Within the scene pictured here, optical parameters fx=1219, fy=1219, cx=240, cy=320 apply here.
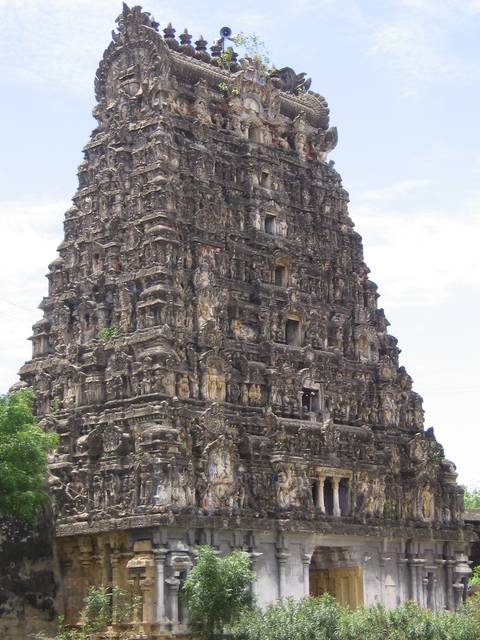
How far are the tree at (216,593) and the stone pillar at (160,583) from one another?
1232 millimetres

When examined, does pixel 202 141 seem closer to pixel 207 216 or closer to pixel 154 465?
pixel 207 216

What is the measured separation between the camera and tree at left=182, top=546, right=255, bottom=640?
114ft

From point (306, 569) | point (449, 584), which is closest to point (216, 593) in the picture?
point (306, 569)

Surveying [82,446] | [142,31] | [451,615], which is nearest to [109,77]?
[142,31]

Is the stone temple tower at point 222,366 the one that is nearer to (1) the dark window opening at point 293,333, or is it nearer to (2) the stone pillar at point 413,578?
(1) the dark window opening at point 293,333

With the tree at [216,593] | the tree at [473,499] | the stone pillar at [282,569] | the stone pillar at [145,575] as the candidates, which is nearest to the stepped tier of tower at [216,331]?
the stone pillar at [145,575]

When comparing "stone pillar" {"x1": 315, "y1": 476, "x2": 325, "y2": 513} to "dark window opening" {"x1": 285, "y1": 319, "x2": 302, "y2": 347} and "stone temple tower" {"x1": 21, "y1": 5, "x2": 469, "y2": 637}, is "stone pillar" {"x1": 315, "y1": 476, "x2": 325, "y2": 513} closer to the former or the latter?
"stone temple tower" {"x1": 21, "y1": 5, "x2": 469, "y2": 637}

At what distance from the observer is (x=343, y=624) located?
33.7m

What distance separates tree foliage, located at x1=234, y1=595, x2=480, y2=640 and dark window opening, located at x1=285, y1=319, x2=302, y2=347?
1147cm

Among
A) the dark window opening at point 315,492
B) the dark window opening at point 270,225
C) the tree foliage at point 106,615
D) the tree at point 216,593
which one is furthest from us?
the dark window opening at point 270,225

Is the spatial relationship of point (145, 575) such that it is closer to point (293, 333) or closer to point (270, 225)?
point (293, 333)

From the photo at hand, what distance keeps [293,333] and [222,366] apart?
4.70 metres

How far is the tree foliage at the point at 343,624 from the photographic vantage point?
32938 millimetres

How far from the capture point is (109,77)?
1816 inches
